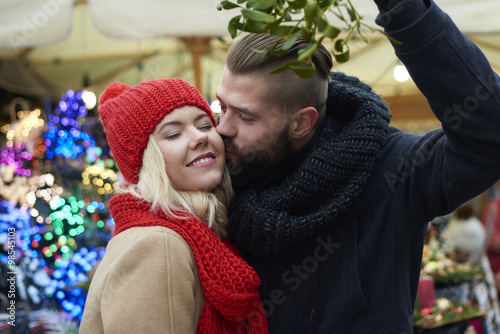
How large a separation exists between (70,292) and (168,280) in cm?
163

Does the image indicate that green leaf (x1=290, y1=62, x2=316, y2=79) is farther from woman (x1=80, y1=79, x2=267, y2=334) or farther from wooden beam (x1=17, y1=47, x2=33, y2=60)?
wooden beam (x1=17, y1=47, x2=33, y2=60)

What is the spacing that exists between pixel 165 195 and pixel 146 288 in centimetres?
31

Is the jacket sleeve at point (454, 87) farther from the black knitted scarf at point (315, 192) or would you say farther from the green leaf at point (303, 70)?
the green leaf at point (303, 70)

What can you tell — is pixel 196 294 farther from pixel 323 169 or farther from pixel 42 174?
pixel 42 174

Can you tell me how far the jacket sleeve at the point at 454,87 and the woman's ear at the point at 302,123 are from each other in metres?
0.47

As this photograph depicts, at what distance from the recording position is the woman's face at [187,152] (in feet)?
5.53

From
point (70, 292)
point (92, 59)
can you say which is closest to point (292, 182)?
point (70, 292)

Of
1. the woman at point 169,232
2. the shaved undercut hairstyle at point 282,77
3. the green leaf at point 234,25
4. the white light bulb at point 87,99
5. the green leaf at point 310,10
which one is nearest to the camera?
the green leaf at point 310,10

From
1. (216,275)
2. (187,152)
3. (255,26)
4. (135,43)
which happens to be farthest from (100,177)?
(255,26)

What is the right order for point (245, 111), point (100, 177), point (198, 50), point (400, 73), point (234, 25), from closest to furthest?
point (234, 25)
point (245, 111)
point (100, 177)
point (198, 50)
point (400, 73)

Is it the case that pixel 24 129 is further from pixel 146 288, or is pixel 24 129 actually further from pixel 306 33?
pixel 306 33

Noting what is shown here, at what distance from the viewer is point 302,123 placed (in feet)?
6.02

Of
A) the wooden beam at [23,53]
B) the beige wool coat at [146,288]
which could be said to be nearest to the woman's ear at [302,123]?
the beige wool coat at [146,288]

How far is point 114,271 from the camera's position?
1469 mm
